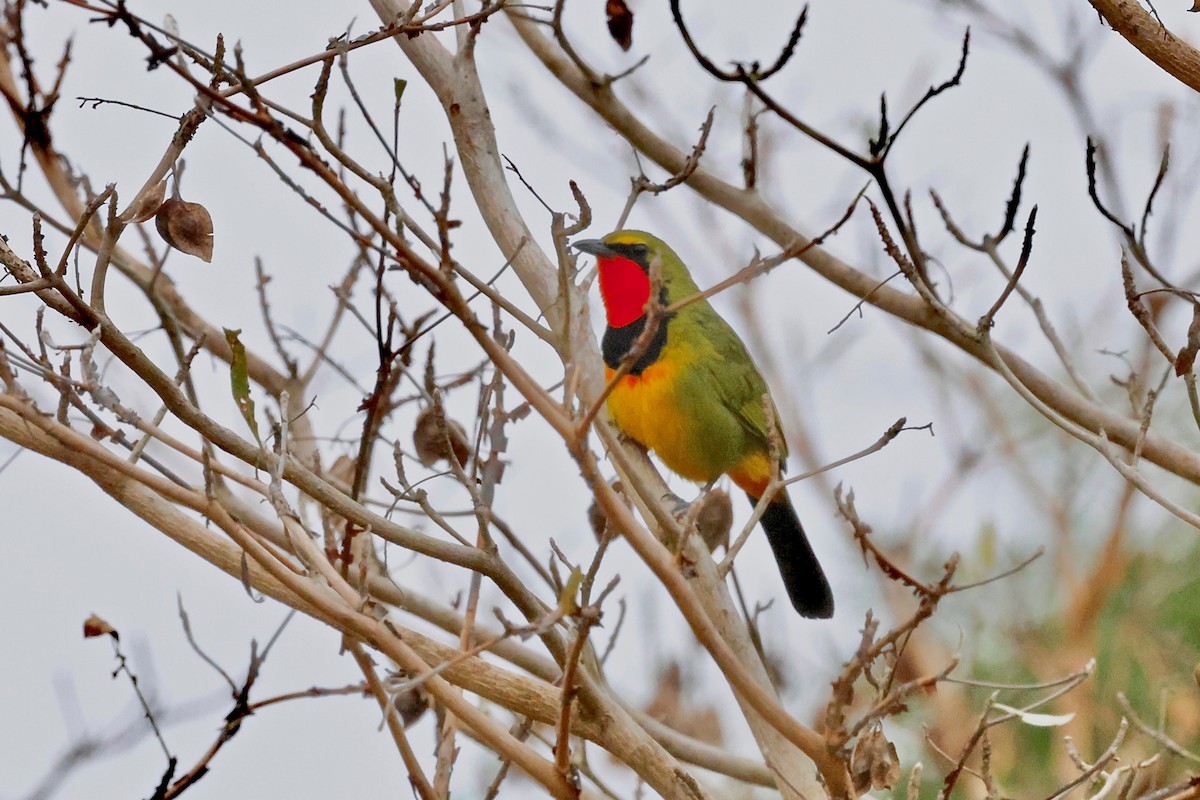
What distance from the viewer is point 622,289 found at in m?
4.80

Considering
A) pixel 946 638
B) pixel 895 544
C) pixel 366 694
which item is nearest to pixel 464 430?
pixel 366 694

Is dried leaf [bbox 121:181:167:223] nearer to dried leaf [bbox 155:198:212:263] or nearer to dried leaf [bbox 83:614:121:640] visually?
dried leaf [bbox 155:198:212:263]

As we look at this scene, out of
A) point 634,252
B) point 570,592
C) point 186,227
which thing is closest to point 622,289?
point 634,252

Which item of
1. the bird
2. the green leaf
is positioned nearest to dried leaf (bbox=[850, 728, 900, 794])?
the green leaf

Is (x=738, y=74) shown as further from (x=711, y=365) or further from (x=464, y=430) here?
(x=711, y=365)

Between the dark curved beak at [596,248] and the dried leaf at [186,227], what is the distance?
248 cm

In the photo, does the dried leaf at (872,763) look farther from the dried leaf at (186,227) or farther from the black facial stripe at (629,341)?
the black facial stripe at (629,341)

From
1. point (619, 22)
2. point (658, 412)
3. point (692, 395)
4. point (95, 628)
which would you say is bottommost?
point (95, 628)

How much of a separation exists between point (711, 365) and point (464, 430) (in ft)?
4.34

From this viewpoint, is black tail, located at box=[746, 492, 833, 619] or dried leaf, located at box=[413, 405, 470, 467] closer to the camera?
dried leaf, located at box=[413, 405, 470, 467]

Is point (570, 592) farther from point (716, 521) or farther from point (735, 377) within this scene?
point (735, 377)

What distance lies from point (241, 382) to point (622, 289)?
9.41 feet

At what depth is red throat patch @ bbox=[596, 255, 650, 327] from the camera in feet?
15.7

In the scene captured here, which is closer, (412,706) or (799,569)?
(412,706)
